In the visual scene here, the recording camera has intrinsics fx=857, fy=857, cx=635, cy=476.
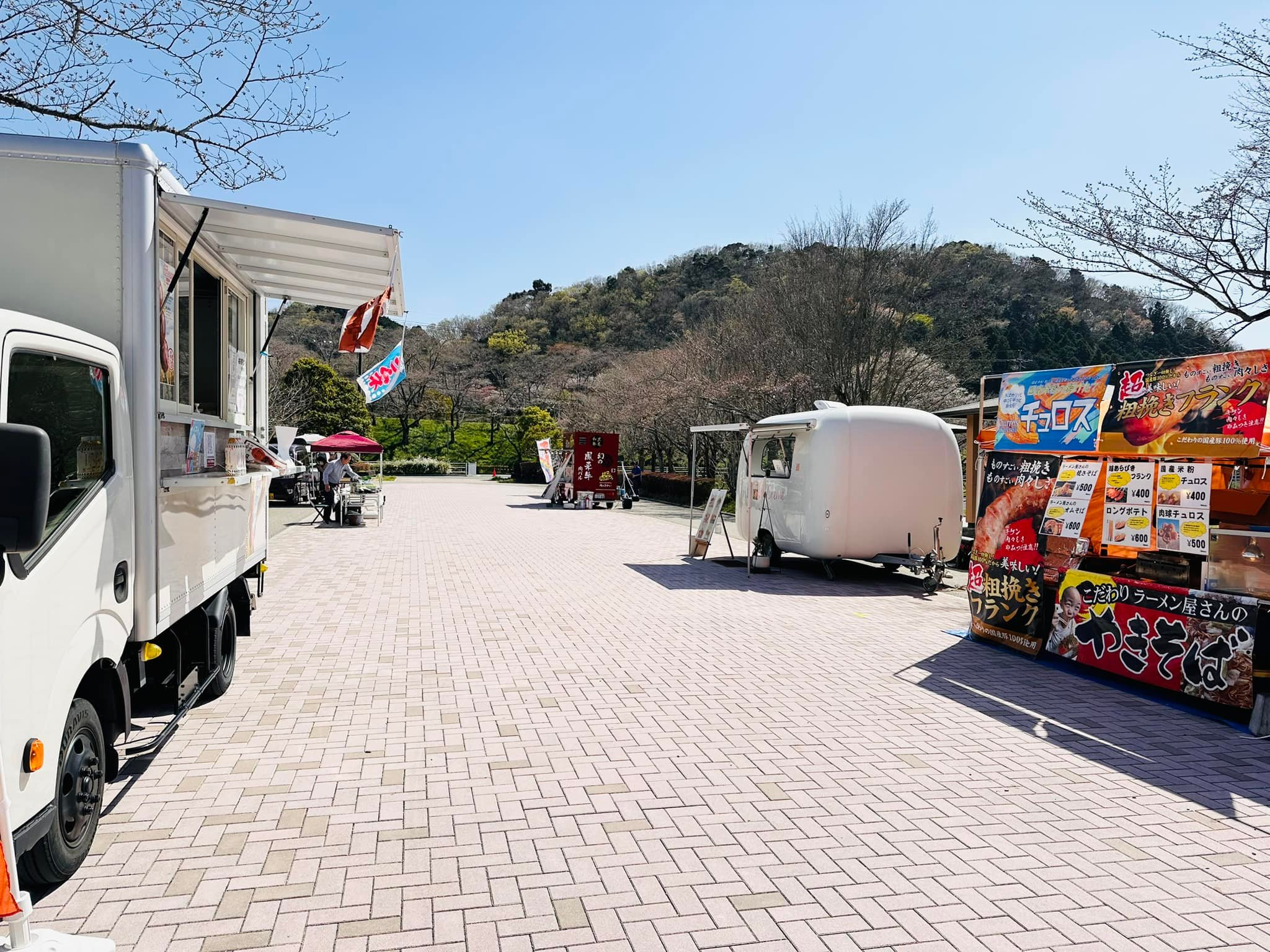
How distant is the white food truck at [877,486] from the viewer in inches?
448

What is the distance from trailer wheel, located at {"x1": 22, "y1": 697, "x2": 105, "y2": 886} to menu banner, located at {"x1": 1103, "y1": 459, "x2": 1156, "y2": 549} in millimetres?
6763

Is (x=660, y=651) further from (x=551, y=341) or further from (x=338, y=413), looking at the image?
(x=551, y=341)

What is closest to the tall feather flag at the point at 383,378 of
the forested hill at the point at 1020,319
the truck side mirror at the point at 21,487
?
the forested hill at the point at 1020,319

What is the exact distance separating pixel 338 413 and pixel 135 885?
45421 mm

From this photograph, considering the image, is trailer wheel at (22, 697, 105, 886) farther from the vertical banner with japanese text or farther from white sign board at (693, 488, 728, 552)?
white sign board at (693, 488, 728, 552)

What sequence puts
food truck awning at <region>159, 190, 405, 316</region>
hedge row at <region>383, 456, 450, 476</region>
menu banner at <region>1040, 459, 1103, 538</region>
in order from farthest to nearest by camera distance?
hedge row at <region>383, 456, 450, 476</region>, menu banner at <region>1040, 459, 1103, 538</region>, food truck awning at <region>159, 190, 405, 316</region>

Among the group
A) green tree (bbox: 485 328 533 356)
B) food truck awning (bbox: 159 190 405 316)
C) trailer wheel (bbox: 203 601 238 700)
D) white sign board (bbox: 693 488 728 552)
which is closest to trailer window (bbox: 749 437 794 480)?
white sign board (bbox: 693 488 728 552)

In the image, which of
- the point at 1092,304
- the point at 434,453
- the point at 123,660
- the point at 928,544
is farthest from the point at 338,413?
the point at 123,660

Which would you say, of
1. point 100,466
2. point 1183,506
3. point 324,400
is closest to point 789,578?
point 1183,506

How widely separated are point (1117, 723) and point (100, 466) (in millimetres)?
A: 6225

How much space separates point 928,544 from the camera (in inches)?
465

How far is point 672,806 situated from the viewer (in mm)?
4250

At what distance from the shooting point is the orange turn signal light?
279cm

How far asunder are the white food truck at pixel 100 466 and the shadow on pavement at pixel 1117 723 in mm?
4770
